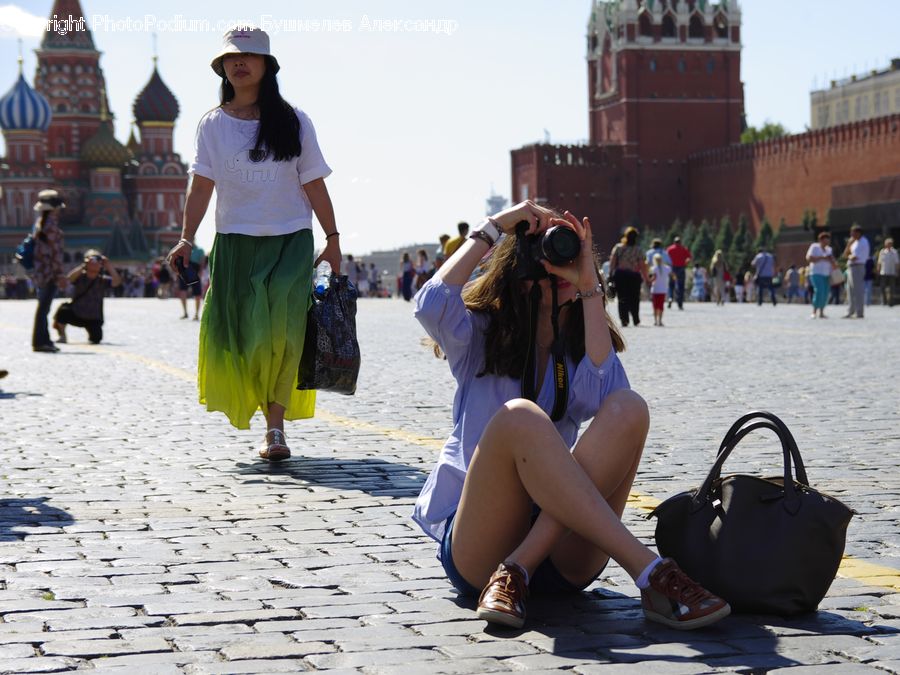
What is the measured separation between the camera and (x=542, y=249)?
150 inches

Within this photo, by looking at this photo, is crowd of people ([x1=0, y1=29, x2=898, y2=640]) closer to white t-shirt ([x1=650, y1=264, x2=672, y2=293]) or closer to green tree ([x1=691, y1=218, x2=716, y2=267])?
white t-shirt ([x1=650, y1=264, x2=672, y2=293])

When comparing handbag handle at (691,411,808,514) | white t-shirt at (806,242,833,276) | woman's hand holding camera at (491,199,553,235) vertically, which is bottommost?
handbag handle at (691,411,808,514)

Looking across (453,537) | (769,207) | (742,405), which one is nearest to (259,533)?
(453,537)

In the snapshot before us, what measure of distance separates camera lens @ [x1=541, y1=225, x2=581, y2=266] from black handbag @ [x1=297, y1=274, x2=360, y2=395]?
268cm

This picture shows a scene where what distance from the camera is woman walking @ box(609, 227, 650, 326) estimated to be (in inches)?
816

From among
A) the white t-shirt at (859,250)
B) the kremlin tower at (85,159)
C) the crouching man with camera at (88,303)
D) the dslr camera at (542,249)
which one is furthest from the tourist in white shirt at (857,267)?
the kremlin tower at (85,159)

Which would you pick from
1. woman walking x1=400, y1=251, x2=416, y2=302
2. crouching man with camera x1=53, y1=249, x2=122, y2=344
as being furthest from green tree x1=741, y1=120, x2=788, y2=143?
crouching man with camera x1=53, y1=249, x2=122, y2=344

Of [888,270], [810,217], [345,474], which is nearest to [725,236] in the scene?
[810,217]

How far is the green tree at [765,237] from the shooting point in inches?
2869

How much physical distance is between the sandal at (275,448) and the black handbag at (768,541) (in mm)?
2999

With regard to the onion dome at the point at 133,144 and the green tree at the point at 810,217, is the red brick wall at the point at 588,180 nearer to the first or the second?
the green tree at the point at 810,217

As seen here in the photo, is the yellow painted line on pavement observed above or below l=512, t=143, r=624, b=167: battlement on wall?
below

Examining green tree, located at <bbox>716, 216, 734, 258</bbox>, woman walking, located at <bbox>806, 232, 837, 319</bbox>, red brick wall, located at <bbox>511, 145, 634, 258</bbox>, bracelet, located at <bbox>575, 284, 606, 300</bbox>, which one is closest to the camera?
bracelet, located at <bbox>575, 284, 606, 300</bbox>

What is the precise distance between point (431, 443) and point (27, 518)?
2.36 metres
